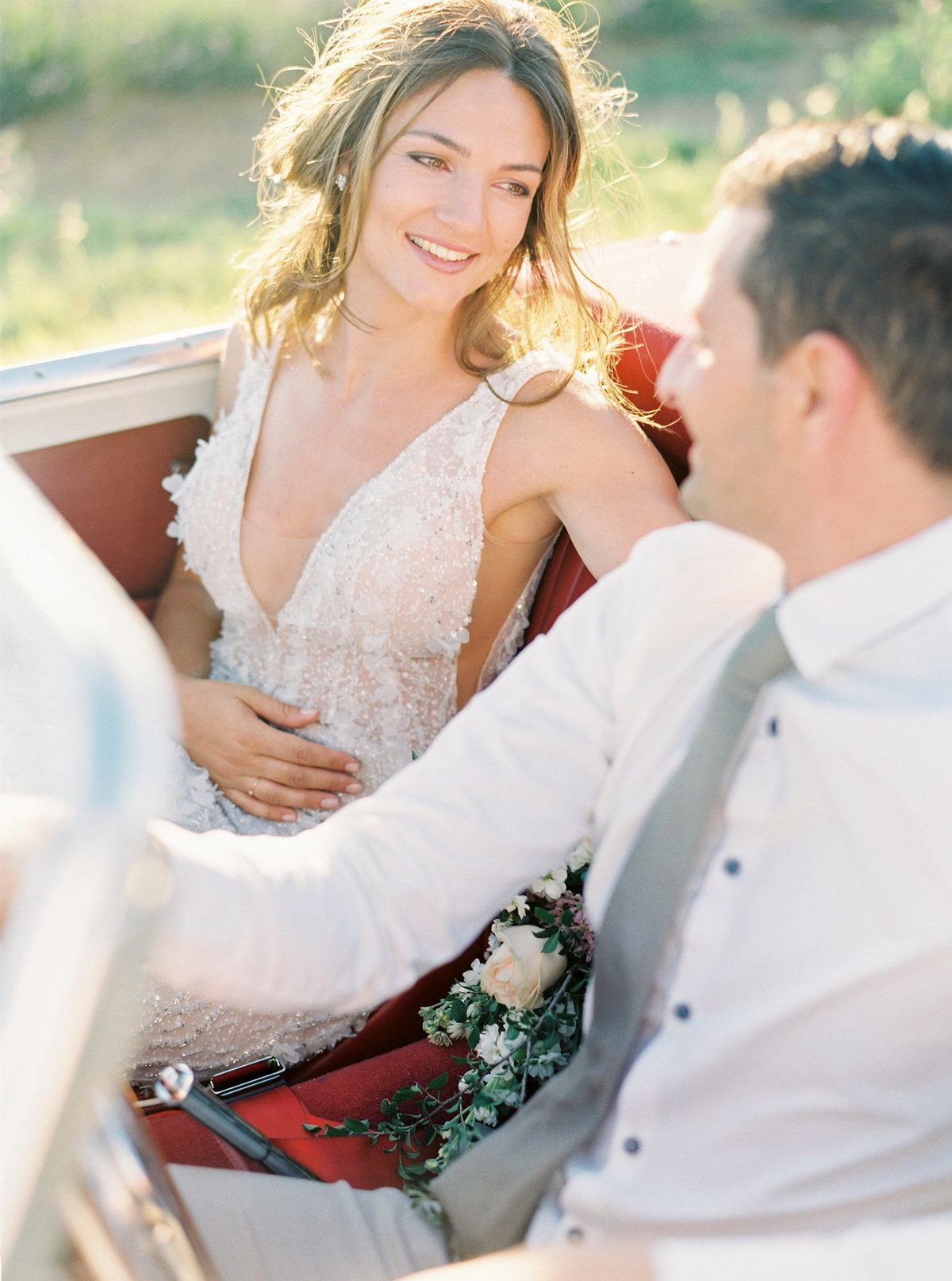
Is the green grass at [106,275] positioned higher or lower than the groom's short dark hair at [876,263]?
lower

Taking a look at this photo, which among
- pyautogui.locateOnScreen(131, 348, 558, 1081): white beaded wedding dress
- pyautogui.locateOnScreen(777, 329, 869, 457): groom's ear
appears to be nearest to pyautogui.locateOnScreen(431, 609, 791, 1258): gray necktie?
pyautogui.locateOnScreen(777, 329, 869, 457): groom's ear

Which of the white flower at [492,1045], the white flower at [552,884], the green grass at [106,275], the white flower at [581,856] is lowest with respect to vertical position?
the green grass at [106,275]

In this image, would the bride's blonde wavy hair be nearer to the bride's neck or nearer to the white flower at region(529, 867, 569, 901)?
the bride's neck

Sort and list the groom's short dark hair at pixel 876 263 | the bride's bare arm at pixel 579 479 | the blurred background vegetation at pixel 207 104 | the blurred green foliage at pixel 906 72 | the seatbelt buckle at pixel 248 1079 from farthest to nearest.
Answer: the blurred green foliage at pixel 906 72
the blurred background vegetation at pixel 207 104
the bride's bare arm at pixel 579 479
the seatbelt buckle at pixel 248 1079
the groom's short dark hair at pixel 876 263

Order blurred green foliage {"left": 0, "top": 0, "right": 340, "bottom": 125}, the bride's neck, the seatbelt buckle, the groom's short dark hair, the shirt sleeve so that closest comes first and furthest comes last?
the groom's short dark hair
the shirt sleeve
the seatbelt buckle
the bride's neck
blurred green foliage {"left": 0, "top": 0, "right": 340, "bottom": 125}

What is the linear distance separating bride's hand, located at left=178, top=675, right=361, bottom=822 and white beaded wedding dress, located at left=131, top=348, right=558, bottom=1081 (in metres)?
0.03

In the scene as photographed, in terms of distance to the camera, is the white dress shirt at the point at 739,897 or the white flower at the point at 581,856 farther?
the white flower at the point at 581,856

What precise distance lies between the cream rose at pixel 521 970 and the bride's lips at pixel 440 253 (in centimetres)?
101

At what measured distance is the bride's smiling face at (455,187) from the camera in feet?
5.69

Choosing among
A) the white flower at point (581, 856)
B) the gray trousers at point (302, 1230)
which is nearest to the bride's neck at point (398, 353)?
the white flower at point (581, 856)

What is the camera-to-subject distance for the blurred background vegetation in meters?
6.00

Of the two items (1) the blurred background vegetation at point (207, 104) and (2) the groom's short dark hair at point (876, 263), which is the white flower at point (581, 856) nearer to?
(2) the groom's short dark hair at point (876, 263)

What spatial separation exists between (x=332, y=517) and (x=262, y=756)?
0.41 metres

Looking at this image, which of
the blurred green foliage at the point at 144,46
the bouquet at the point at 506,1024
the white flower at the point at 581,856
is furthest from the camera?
the blurred green foliage at the point at 144,46
